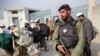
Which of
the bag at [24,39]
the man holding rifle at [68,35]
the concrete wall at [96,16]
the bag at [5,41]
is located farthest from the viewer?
the concrete wall at [96,16]

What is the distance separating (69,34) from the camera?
3.31 meters

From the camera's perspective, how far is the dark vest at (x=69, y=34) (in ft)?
10.8

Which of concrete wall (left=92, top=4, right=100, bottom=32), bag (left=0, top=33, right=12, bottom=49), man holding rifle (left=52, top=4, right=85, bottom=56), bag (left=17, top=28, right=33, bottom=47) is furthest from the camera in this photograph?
concrete wall (left=92, top=4, right=100, bottom=32)

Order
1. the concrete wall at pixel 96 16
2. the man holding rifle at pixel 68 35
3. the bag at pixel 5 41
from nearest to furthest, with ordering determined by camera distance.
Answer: the man holding rifle at pixel 68 35
the bag at pixel 5 41
the concrete wall at pixel 96 16

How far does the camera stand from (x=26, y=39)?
22.2 feet

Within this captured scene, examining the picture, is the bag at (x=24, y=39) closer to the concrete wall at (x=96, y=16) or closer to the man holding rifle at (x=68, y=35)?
the man holding rifle at (x=68, y=35)

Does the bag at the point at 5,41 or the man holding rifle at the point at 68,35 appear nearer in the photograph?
the man holding rifle at the point at 68,35

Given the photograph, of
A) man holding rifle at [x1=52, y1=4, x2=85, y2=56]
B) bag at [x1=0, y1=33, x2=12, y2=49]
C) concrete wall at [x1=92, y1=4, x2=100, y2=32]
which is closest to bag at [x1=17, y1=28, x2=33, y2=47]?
bag at [x1=0, y1=33, x2=12, y2=49]

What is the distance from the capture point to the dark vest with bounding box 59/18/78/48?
130 inches

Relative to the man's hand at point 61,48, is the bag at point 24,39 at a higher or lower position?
lower

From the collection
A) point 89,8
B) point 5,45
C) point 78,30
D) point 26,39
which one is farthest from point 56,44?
point 89,8

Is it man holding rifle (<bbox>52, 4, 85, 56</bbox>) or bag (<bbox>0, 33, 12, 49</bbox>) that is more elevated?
man holding rifle (<bbox>52, 4, 85, 56</bbox>)

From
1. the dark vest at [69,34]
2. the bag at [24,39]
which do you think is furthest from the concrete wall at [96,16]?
the dark vest at [69,34]

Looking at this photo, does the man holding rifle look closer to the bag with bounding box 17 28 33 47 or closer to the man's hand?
the man's hand
